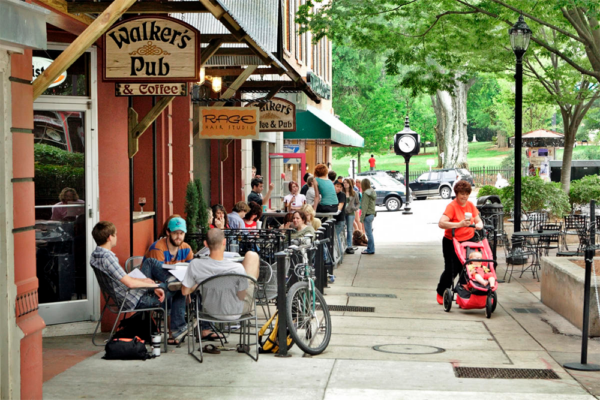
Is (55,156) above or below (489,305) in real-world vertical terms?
above

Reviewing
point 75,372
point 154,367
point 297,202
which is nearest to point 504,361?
point 154,367

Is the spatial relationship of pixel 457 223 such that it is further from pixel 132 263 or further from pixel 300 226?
pixel 132 263

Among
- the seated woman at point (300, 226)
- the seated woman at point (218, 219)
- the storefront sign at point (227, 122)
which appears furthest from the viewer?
the storefront sign at point (227, 122)

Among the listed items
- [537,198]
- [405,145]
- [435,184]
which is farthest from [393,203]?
[537,198]

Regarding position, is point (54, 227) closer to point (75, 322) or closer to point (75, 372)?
point (75, 322)

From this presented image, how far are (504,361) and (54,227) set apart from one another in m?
4.90

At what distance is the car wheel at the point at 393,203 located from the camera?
128ft

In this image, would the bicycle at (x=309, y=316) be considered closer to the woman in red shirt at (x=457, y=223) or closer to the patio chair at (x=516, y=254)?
the woman in red shirt at (x=457, y=223)

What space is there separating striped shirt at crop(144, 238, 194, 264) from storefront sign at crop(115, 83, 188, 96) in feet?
5.30

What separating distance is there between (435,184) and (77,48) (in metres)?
42.4

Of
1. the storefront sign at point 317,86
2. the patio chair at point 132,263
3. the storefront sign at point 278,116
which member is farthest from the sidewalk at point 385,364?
the storefront sign at point 317,86

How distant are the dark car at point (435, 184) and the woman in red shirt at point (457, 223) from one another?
3632cm

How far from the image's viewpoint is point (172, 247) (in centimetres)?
938

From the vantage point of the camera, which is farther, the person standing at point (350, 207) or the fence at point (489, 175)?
the fence at point (489, 175)
